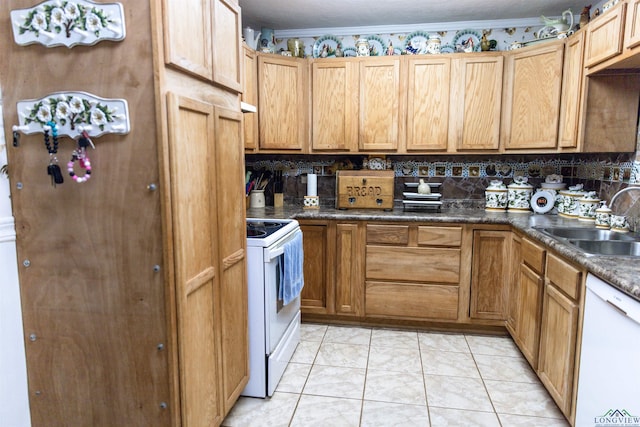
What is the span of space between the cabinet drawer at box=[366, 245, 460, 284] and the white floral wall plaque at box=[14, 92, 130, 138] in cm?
211

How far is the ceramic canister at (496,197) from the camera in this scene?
3.24 metres

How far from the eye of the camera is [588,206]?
276 centimetres

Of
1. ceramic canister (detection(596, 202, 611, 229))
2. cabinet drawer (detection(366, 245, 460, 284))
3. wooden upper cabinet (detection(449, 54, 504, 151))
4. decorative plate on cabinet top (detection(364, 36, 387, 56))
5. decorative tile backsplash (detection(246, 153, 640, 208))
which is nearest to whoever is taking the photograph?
ceramic canister (detection(596, 202, 611, 229))

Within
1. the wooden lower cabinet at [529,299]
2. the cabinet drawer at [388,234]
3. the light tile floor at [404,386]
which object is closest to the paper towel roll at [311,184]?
the cabinet drawer at [388,234]

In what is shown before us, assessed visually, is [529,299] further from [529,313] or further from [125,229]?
[125,229]

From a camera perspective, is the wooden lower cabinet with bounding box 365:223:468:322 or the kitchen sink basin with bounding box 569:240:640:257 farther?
the wooden lower cabinet with bounding box 365:223:468:322

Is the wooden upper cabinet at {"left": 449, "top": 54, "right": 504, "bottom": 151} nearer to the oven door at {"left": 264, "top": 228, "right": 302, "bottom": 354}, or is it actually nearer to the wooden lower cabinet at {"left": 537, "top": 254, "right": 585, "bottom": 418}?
the wooden lower cabinet at {"left": 537, "top": 254, "right": 585, "bottom": 418}

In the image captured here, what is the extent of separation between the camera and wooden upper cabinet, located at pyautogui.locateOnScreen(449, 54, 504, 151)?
3053 mm

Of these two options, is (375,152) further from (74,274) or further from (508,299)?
(74,274)

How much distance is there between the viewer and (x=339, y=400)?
2.17 metres

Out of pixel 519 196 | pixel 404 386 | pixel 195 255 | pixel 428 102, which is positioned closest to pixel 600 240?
pixel 519 196

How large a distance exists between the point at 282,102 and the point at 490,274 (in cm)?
210

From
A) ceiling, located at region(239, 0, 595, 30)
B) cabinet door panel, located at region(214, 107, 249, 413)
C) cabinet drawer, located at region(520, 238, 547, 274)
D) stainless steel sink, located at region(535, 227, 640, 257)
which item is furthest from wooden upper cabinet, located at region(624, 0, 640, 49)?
cabinet door panel, located at region(214, 107, 249, 413)

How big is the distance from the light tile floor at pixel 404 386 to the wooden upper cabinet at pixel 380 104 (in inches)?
61.5
